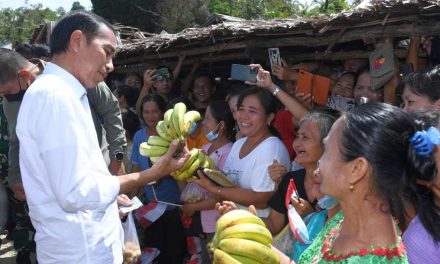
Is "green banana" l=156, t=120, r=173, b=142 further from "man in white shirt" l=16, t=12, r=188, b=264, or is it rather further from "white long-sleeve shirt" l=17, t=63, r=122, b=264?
"white long-sleeve shirt" l=17, t=63, r=122, b=264

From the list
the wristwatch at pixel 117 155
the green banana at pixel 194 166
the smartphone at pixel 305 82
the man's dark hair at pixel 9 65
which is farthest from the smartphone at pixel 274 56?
the man's dark hair at pixel 9 65

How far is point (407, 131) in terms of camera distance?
1662 millimetres

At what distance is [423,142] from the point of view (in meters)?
1.60

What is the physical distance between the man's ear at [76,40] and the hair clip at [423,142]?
160 centimetres

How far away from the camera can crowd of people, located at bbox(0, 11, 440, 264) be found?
5.46 feet

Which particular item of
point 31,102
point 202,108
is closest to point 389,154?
point 31,102

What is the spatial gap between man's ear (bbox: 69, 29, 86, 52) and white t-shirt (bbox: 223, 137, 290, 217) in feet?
5.47

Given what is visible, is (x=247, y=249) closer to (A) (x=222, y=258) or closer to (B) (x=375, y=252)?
(A) (x=222, y=258)

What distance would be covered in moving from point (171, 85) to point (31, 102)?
4091 millimetres

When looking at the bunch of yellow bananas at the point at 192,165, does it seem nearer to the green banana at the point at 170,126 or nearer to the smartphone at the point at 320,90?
the green banana at the point at 170,126

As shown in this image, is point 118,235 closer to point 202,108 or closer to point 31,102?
point 31,102

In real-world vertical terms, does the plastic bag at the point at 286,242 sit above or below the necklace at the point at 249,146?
below

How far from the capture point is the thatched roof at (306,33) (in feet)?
11.7

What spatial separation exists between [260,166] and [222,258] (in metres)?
1.53
